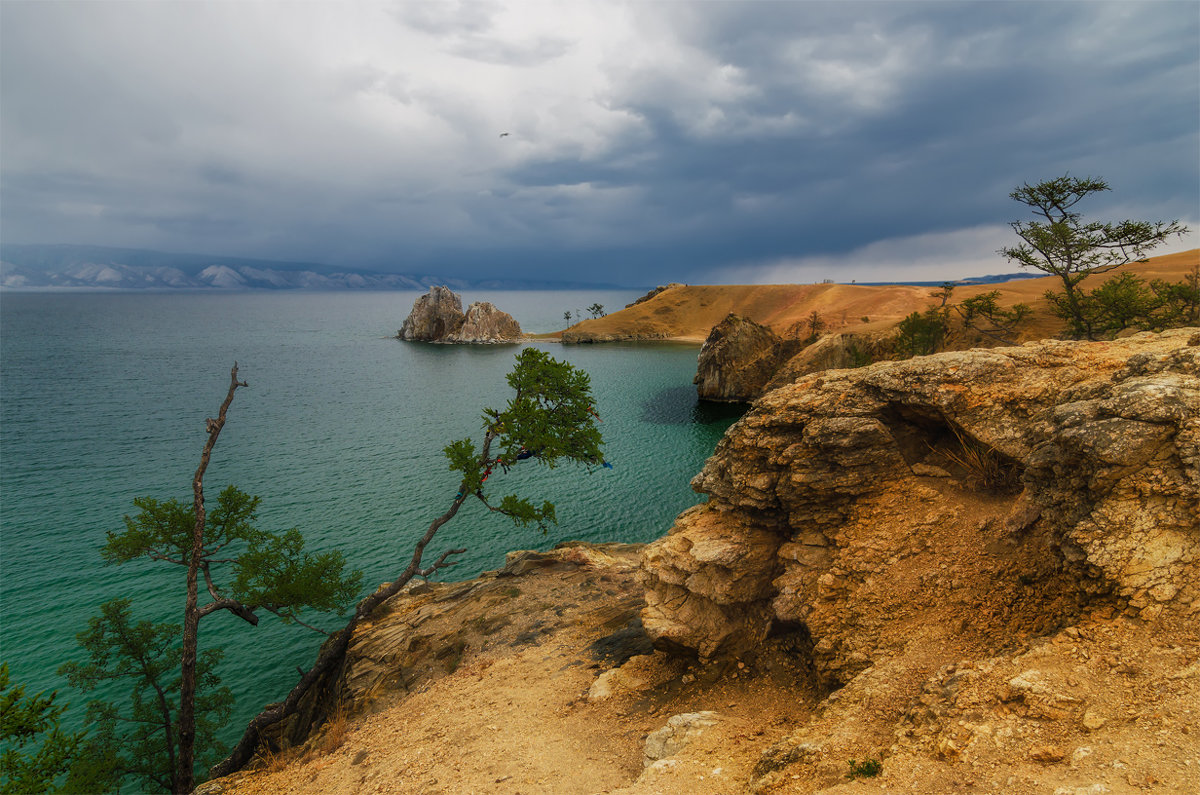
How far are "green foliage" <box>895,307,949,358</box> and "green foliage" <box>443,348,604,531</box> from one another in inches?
2070

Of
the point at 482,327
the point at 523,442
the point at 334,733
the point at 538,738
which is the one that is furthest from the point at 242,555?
the point at 482,327

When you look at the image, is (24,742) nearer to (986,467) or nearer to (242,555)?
(242,555)

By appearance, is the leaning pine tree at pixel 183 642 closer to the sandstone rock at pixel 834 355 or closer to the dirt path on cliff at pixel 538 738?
the dirt path on cliff at pixel 538 738

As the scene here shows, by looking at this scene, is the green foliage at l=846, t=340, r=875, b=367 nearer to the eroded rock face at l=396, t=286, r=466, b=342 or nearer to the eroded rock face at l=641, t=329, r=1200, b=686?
the eroded rock face at l=641, t=329, r=1200, b=686

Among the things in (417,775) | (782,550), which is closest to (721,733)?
(782,550)

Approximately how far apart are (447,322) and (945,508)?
169 m

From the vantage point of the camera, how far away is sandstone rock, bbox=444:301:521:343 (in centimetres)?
16775

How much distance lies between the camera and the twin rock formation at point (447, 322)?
168125 mm

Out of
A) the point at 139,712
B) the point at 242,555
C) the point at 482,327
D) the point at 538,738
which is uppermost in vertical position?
the point at 482,327

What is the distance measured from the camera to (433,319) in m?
169

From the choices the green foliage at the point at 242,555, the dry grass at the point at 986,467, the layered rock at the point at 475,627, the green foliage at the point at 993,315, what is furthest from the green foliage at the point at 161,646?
the green foliage at the point at 993,315

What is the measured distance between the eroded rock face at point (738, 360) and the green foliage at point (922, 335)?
61.4 feet

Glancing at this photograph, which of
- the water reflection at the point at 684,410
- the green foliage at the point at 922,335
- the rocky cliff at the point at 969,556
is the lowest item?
the water reflection at the point at 684,410

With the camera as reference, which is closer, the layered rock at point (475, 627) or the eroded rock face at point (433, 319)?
the layered rock at point (475, 627)
